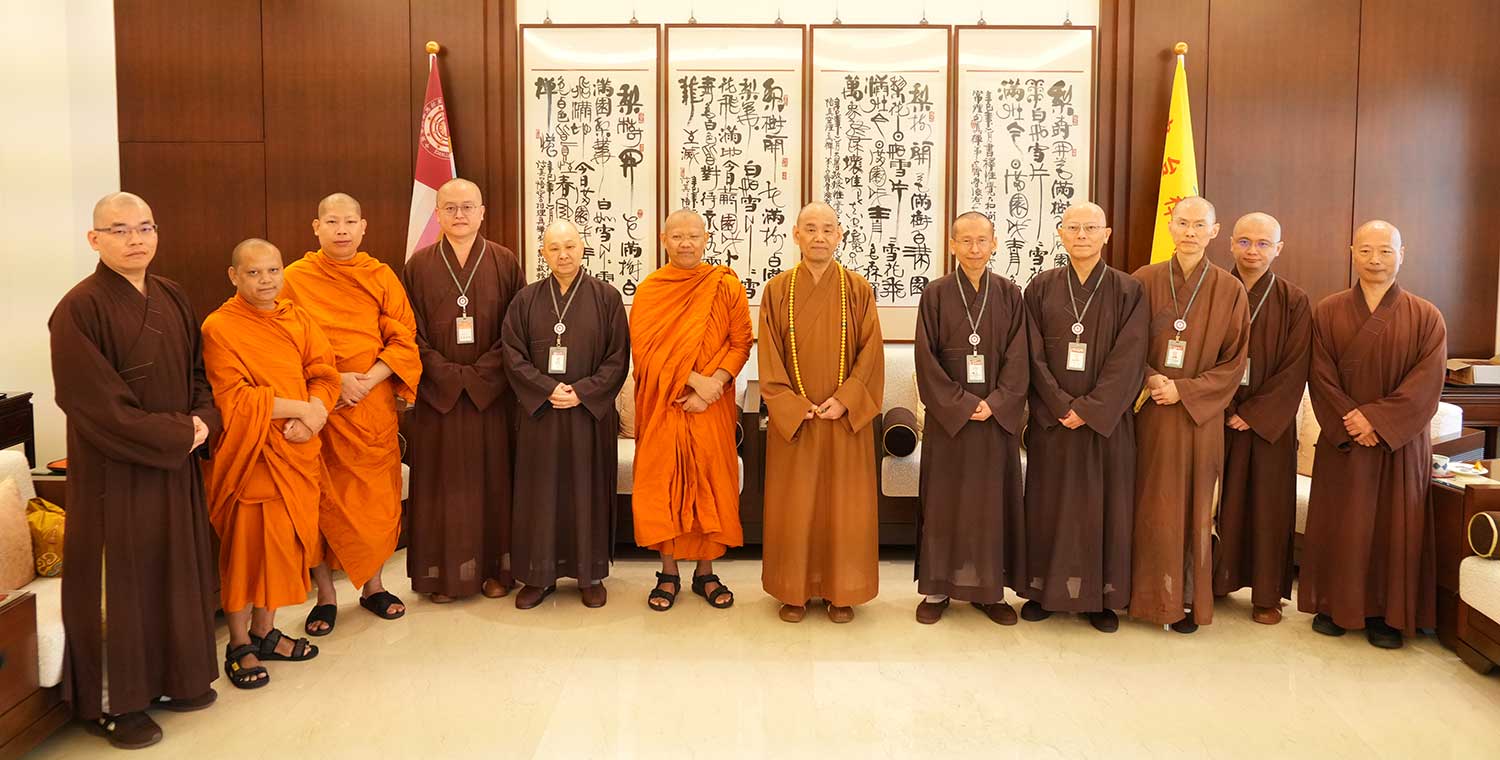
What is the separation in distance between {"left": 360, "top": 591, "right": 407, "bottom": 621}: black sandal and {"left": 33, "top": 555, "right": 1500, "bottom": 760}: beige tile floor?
41 millimetres

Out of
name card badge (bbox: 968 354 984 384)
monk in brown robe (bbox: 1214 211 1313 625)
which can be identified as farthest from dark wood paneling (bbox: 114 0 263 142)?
monk in brown robe (bbox: 1214 211 1313 625)

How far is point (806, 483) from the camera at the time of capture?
3.38m

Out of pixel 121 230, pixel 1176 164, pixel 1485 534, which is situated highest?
pixel 1176 164

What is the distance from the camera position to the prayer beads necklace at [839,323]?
339 centimetres

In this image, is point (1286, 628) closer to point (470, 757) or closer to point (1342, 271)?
point (1342, 271)

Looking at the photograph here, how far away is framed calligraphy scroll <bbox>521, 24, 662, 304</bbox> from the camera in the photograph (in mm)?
4867

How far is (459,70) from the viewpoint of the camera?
16.0 ft

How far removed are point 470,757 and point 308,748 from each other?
44 centimetres

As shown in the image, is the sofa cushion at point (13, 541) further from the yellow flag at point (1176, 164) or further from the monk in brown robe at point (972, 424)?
the yellow flag at point (1176, 164)

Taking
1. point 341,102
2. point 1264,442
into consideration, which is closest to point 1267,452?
point 1264,442

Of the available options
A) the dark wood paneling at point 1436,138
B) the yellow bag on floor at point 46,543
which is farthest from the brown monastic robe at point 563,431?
the dark wood paneling at point 1436,138

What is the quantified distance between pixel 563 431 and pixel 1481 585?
9.94 ft

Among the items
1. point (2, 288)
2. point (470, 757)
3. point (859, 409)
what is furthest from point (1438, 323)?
point (2, 288)

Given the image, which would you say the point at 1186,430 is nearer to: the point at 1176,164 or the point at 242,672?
the point at 1176,164
